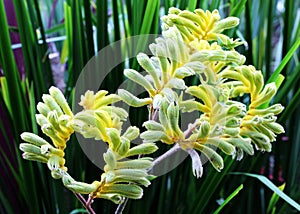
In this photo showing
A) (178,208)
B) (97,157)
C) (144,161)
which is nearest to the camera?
(144,161)

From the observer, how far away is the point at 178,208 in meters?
0.56

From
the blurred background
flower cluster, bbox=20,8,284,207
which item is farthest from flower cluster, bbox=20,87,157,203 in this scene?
the blurred background

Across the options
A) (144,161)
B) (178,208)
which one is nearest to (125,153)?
(144,161)

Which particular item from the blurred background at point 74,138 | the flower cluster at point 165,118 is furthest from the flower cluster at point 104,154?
the blurred background at point 74,138

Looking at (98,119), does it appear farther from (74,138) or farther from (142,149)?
(74,138)

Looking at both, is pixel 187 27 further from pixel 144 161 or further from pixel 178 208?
pixel 178 208

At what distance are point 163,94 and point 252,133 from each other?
7 centimetres

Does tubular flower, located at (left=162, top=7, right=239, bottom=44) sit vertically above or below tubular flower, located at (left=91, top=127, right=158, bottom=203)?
above

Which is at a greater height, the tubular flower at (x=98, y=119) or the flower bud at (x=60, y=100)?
the flower bud at (x=60, y=100)

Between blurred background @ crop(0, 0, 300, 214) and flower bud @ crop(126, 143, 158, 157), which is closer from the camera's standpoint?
flower bud @ crop(126, 143, 158, 157)

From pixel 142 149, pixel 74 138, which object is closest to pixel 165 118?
pixel 142 149

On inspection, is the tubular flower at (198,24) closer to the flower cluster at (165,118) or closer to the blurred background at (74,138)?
the flower cluster at (165,118)

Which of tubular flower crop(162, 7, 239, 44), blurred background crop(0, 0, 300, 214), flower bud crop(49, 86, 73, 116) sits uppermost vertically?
tubular flower crop(162, 7, 239, 44)

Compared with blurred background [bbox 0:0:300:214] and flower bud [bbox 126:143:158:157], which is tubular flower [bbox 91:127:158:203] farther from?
blurred background [bbox 0:0:300:214]
